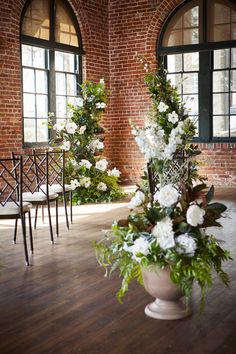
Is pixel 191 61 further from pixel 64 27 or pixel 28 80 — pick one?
pixel 28 80

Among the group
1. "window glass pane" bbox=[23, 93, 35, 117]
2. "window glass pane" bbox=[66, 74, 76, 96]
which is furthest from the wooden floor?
"window glass pane" bbox=[66, 74, 76, 96]

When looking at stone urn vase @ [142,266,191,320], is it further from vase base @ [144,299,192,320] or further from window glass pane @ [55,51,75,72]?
window glass pane @ [55,51,75,72]

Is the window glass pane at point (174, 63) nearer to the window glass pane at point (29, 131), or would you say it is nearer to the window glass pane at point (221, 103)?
the window glass pane at point (221, 103)

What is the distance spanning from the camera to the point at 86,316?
3590 millimetres

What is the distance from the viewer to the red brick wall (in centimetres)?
1074

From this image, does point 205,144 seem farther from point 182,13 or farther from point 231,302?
point 231,302

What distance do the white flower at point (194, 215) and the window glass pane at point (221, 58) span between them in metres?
7.78

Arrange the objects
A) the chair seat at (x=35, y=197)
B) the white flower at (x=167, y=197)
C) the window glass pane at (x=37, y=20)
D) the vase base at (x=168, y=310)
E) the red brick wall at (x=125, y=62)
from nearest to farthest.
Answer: the white flower at (x=167, y=197)
the vase base at (x=168, y=310)
the chair seat at (x=35, y=197)
the window glass pane at (x=37, y=20)
the red brick wall at (x=125, y=62)

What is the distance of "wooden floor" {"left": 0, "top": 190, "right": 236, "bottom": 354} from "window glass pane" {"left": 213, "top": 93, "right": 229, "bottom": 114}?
583 centimetres

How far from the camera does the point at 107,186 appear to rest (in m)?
9.20

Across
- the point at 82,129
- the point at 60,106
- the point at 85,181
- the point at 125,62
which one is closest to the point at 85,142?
the point at 82,129

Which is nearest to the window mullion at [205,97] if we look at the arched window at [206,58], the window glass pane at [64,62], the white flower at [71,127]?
the arched window at [206,58]

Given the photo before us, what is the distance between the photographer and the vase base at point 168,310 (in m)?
3.49

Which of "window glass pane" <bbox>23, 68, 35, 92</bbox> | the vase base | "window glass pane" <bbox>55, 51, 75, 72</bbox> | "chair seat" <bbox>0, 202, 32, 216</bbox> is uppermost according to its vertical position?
"window glass pane" <bbox>55, 51, 75, 72</bbox>
